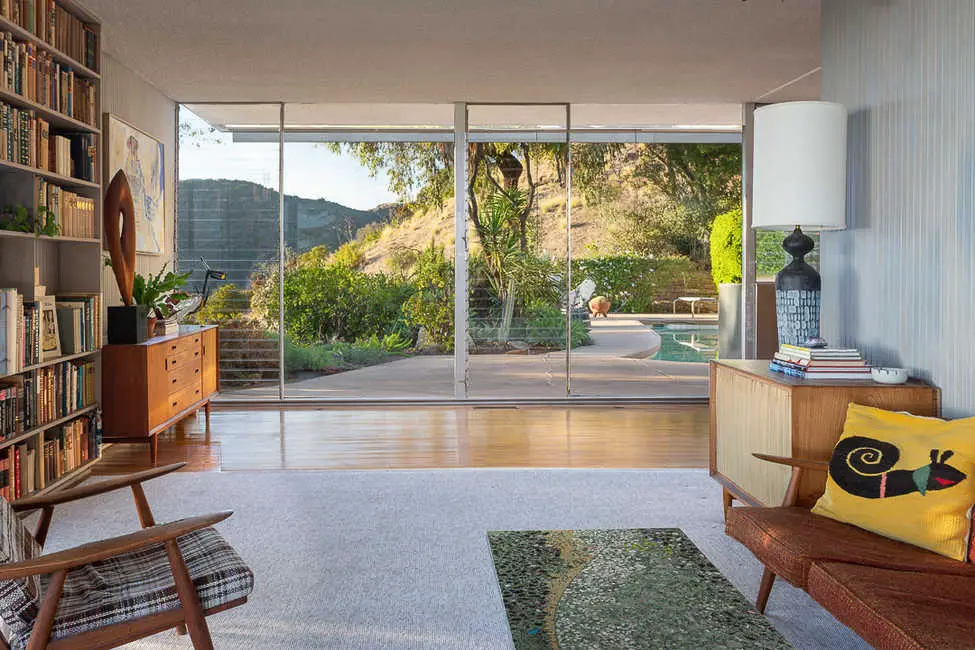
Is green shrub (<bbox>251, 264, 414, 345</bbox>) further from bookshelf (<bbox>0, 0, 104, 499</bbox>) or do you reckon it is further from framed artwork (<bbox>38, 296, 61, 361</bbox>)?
framed artwork (<bbox>38, 296, 61, 361</bbox>)

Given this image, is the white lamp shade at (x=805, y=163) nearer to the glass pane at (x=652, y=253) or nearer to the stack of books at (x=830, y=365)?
the stack of books at (x=830, y=365)

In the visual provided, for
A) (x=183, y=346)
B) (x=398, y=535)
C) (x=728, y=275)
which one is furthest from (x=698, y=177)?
(x=398, y=535)

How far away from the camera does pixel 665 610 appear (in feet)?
7.04

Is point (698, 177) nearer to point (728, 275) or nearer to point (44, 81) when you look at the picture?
point (728, 275)

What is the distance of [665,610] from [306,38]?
15.0ft

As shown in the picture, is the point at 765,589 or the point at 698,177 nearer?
the point at 765,589

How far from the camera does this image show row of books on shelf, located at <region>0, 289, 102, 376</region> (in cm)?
382

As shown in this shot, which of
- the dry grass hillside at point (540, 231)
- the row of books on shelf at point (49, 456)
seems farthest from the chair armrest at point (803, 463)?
the dry grass hillside at point (540, 231)

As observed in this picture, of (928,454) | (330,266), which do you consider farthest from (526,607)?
(330,266)

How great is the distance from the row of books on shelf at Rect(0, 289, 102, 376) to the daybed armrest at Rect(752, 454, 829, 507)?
10.8ft

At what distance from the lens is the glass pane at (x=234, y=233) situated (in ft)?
24.7

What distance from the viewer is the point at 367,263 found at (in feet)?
28.1

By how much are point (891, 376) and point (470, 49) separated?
145 inches

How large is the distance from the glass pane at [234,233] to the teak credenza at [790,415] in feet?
16.6
